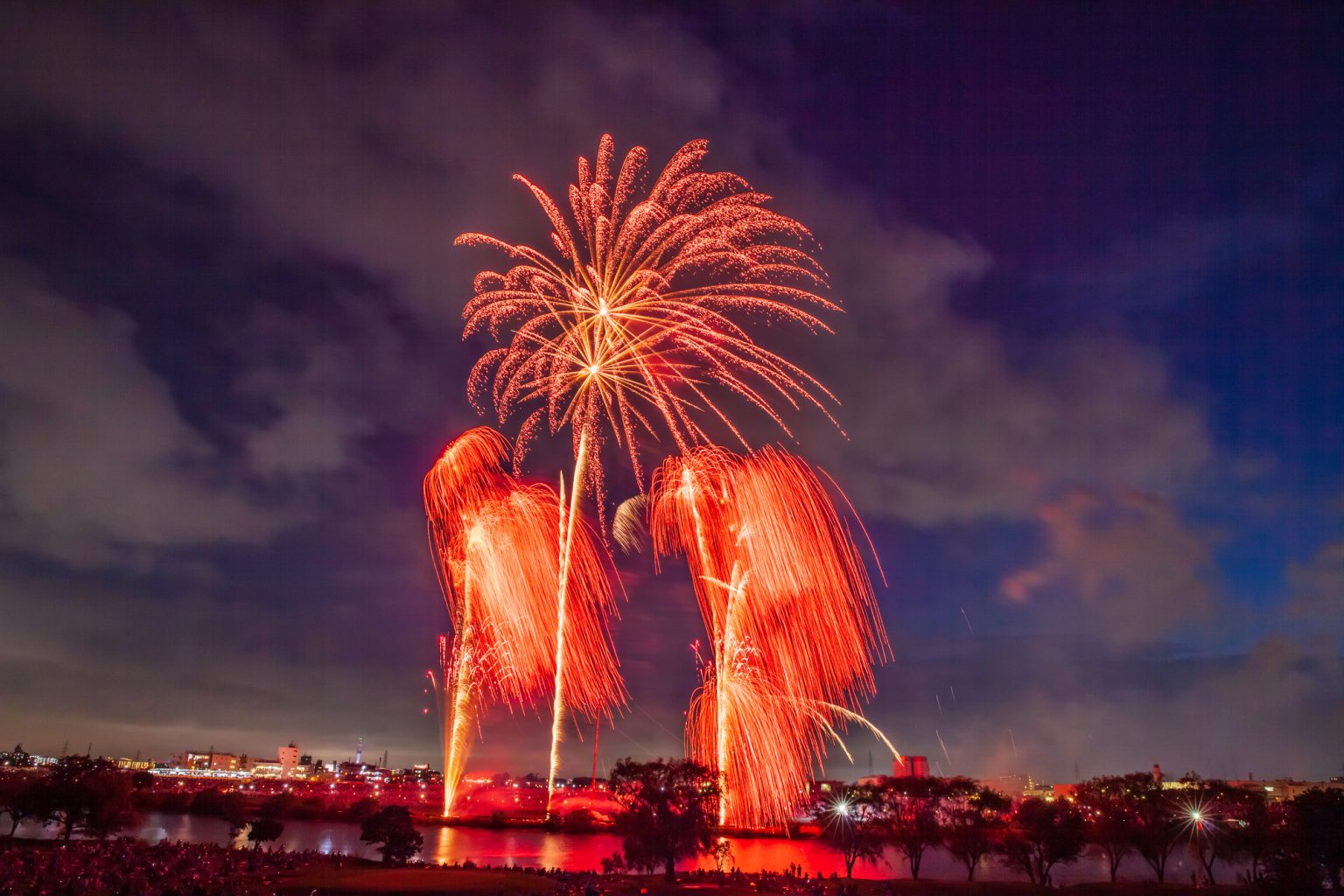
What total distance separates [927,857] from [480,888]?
77.3 metres

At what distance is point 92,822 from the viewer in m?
58.1

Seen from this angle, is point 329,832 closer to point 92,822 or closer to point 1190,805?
point 92,822

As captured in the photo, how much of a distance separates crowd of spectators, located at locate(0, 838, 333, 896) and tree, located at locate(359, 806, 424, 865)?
13.0ft

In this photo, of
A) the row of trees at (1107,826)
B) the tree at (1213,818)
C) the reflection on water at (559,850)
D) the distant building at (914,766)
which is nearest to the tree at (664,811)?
the reflection on water at (559,850)

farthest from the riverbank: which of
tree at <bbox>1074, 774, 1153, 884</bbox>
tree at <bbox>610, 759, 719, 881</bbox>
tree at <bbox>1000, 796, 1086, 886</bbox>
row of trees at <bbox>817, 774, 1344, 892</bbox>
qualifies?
tree at <bbox>1074, 774, 1153, 884</bbox>

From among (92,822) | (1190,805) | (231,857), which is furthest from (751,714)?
(1190,805)

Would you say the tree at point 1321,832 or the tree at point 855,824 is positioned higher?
the tree at point 1321,832

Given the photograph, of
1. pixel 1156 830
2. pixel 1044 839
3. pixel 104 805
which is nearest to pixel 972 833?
pixel 1044 839

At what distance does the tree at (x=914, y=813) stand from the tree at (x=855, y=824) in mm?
1345

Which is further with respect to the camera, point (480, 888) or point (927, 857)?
point (927, 857)

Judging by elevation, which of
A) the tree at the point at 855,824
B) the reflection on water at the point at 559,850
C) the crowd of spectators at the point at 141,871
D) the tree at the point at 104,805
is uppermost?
the tree at the point at 104,805

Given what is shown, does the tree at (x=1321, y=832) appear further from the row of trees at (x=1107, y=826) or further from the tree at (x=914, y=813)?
the tree at (x=914, y=813)

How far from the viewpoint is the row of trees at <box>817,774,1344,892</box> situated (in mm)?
44688

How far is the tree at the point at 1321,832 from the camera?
42875 millimetres
